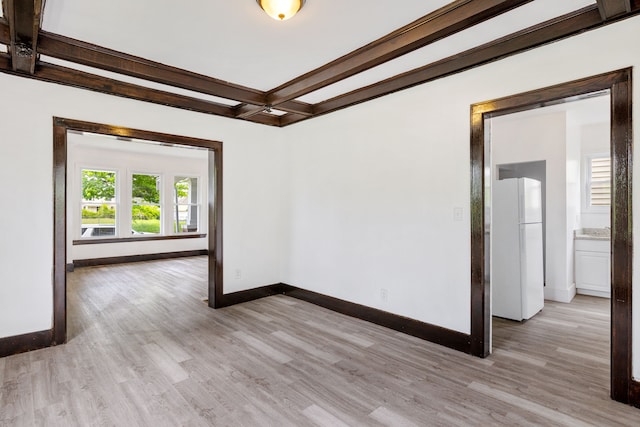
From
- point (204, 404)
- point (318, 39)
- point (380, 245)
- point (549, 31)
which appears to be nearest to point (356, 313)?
point (380, 245)

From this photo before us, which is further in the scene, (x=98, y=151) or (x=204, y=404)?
(x=98, y=151)

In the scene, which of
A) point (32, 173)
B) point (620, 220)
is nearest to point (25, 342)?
point (32, 173)

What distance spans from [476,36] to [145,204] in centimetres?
800

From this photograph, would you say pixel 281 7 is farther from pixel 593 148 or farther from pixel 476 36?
pixel 593 148

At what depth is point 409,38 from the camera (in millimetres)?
2463

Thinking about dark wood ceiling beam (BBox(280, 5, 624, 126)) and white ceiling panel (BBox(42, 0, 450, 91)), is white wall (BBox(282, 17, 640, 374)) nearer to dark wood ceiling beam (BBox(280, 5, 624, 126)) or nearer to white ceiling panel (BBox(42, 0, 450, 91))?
dark wood ceiling beam (BBox(280, 5, 624, 126))

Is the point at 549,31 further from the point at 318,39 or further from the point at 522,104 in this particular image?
the point at 318,39

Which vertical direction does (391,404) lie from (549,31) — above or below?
below

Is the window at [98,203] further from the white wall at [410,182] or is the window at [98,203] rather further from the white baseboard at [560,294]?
the white baseboard at [560,294]

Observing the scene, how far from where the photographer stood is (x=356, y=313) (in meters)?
3.94

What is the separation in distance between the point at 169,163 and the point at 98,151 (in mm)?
1523

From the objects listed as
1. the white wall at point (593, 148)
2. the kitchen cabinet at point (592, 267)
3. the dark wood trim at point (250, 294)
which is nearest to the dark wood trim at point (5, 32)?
the dark wood trim at point (250, 294)

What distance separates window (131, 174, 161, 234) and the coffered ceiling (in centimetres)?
521

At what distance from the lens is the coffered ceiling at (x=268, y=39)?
2.18 meters
